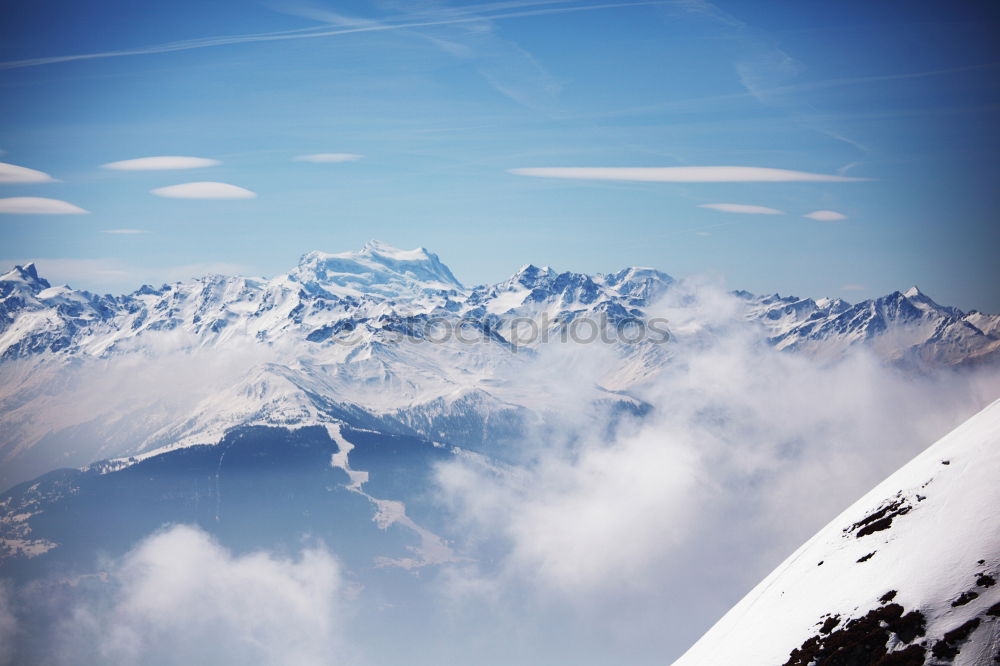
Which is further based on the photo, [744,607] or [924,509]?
[744,607]

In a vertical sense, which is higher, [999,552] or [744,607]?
[999,552]

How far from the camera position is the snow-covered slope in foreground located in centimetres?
5650

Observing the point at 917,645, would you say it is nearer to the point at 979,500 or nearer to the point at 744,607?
the point at 979,500

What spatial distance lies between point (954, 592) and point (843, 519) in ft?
101

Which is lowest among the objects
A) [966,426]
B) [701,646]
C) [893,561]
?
[701,646]

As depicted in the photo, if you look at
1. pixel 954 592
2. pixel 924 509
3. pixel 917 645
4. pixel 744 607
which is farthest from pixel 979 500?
pixel 744 607

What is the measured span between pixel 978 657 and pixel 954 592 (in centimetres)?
544

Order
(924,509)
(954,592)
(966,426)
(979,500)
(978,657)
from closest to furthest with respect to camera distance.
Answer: (978,657) < (954,592) < (979,500) < (924,509) < (966,426)

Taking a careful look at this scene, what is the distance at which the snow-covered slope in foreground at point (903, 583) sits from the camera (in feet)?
185

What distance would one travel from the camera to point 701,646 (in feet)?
291

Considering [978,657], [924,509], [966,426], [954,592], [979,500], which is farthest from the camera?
[966,426]

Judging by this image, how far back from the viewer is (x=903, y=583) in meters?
62.0

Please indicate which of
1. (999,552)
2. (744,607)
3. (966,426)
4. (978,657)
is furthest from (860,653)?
(966,426)

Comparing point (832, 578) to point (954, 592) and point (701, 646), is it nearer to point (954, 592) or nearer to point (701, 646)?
point (954, 592)
